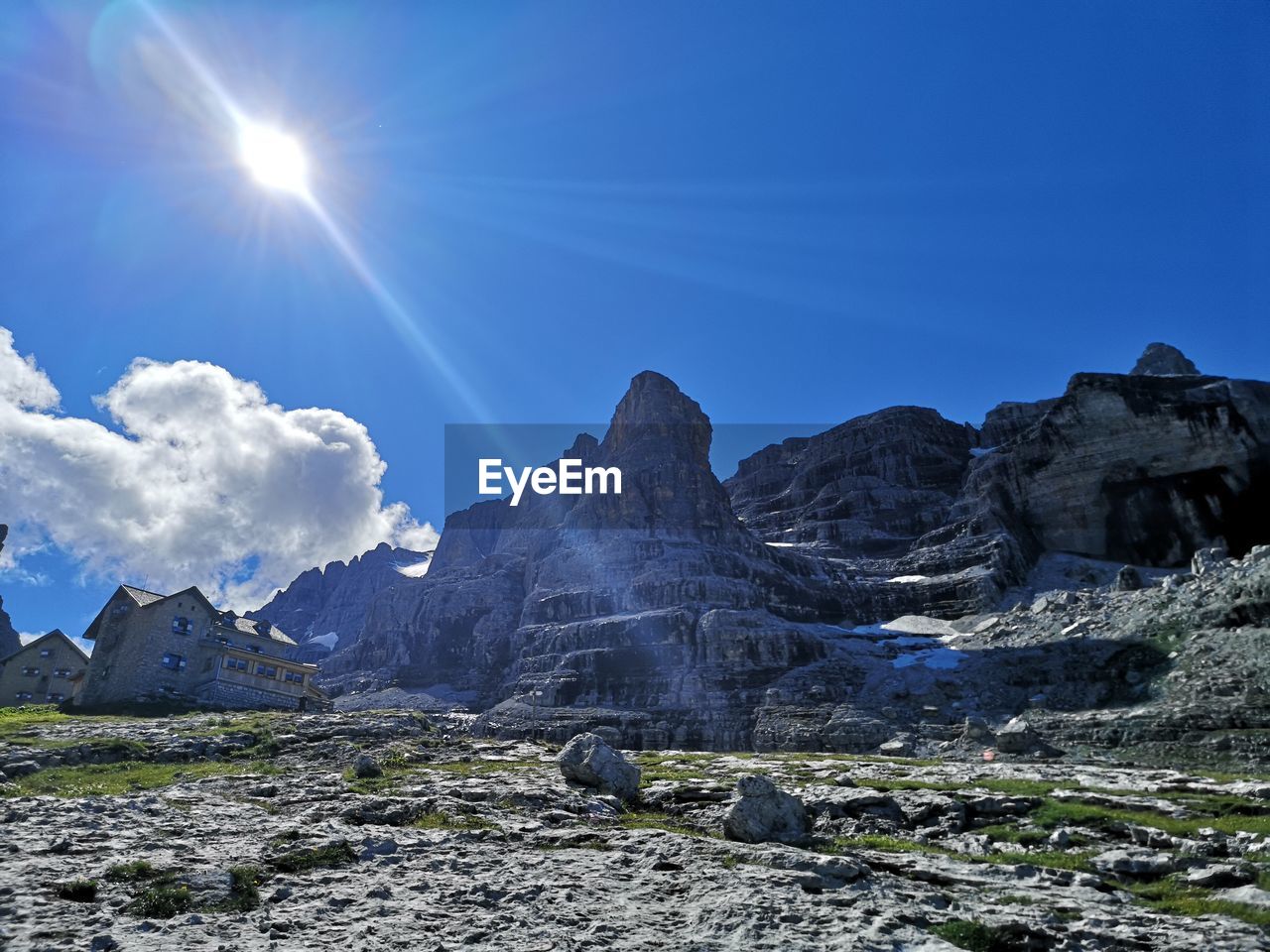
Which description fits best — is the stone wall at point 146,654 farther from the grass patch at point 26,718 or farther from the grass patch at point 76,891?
the grass patch at point 76,891

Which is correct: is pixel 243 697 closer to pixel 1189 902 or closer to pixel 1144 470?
pixel 1189 902

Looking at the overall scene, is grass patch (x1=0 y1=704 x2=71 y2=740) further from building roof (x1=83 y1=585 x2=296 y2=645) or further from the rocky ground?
the rocky ground

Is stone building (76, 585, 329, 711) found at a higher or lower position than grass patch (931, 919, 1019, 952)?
higher

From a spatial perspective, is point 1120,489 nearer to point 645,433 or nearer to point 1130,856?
point 645,433

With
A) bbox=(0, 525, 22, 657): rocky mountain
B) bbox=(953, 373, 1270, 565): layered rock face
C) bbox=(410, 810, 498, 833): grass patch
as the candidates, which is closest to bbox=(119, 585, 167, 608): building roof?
bbox=(410, 810, 498, 833): grass patch

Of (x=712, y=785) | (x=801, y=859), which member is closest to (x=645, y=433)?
(x=712, y=785)

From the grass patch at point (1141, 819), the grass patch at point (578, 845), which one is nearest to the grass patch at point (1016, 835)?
the grass patch at point (1141, 819)

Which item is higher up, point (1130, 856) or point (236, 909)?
point (236, 909)

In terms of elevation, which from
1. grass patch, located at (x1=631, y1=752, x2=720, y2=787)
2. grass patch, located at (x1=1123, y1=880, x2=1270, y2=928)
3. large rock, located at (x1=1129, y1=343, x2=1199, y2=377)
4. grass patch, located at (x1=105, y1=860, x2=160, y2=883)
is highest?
large rock, located at (x1=1129, y1=343, x2=1199, y2=377)
